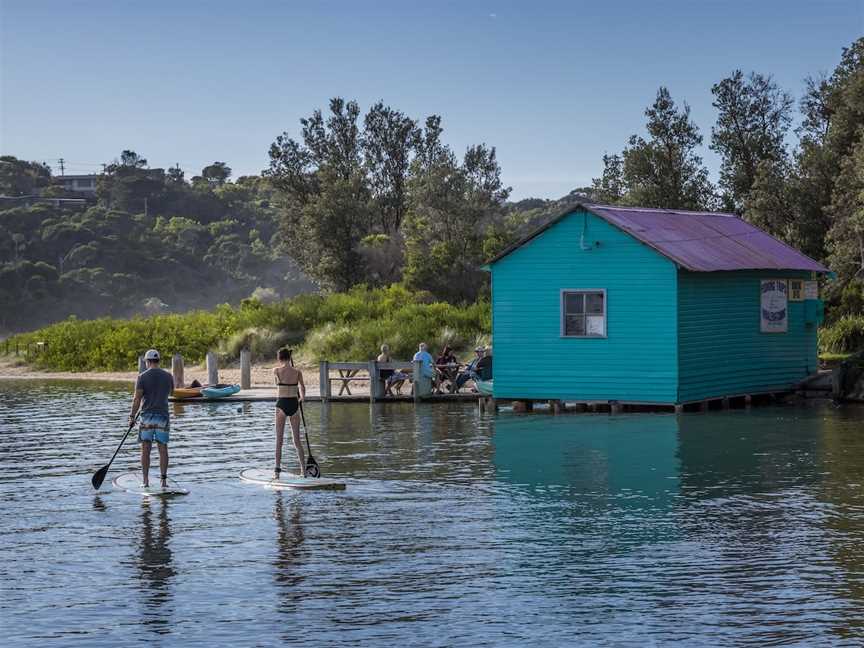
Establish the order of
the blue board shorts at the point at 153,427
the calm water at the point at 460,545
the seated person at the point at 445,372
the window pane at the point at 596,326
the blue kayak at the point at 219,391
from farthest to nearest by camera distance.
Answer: the blue kayak at the point at 219,391 < the seated person at the point at 445,372 < the window pane at the point at 596,326 < the blue board shorts at the point at 153,427 < the calm water at the point at 460,545

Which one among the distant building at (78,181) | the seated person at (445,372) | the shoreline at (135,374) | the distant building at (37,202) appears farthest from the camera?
the distant building at (78,181)

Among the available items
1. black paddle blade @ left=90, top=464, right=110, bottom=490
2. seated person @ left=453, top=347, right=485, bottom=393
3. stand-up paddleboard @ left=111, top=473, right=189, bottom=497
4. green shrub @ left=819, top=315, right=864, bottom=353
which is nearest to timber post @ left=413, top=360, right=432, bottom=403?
seated person @ left=453, top=347, right=485, bottom=393

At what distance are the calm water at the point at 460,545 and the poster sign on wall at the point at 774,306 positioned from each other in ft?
22.4

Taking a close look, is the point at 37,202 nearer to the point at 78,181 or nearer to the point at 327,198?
the point at 78,181

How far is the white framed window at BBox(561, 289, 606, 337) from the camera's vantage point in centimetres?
3186

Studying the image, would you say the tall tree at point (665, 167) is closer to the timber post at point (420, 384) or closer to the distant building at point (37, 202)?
the timber post at point (420, 384)

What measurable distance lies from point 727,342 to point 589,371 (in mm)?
3635

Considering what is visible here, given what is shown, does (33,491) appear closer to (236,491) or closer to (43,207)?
(236,491)

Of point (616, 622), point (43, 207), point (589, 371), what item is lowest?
point (616, 622)

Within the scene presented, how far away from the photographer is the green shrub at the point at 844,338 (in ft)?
140

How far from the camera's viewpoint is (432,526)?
1759 cm

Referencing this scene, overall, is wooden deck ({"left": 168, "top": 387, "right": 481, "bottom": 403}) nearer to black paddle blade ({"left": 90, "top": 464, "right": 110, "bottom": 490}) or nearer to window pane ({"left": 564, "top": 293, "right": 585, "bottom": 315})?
window pane ({"left": 564, "top": 293, "right": 585, "bottom": 315})

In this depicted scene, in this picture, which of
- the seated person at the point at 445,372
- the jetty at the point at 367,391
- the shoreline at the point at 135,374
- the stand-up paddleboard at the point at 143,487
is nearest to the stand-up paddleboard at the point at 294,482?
the stand-up paddleboard at the point at 143,487

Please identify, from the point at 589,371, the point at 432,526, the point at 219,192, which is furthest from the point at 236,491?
the point at 219,192
